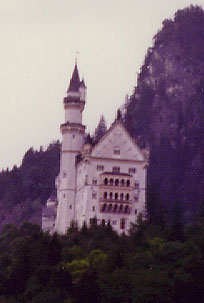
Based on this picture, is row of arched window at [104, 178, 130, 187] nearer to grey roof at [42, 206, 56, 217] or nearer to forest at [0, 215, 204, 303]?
forest at [0, 215, 204, 303]

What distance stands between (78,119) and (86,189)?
27.4ft

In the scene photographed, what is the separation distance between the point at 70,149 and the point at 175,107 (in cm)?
5728

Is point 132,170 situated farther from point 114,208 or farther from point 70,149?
point 70,149

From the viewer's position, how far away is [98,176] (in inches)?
4656

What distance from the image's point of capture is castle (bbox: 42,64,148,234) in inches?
4624

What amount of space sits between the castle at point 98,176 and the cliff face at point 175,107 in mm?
35868

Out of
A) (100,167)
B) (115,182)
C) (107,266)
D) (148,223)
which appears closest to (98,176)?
(100,167)

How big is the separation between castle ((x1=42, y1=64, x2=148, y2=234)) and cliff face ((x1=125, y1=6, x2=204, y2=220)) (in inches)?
1412

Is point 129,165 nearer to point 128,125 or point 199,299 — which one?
point 128,125

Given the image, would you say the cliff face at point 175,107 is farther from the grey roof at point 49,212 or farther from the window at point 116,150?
the window at point 116,150

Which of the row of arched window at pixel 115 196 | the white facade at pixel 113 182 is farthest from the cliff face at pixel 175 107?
the row of arched window at pixel 115 196

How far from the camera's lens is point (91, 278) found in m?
91.8

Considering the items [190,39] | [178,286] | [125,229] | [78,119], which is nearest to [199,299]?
[178,286]

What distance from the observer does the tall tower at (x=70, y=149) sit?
120375 millimetres
